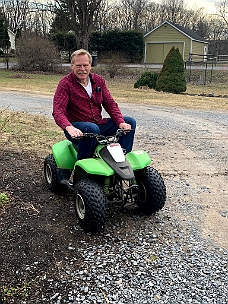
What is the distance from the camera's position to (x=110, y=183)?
329 cm

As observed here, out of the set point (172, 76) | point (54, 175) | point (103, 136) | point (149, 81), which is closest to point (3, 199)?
point (54, 175)

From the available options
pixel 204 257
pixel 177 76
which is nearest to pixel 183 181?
pixel 204 257

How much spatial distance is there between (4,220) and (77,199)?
688 millimetres

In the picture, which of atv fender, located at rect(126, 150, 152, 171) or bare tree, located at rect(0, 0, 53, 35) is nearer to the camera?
atv fender, located at rect(126, 150, 152, 171)

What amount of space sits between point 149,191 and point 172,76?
12624mm

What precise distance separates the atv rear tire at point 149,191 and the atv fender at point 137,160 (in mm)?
123

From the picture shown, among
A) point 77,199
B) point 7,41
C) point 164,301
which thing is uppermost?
point 7,41

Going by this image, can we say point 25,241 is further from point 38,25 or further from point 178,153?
point 38,25

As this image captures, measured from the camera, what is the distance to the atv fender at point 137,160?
3.22 metres

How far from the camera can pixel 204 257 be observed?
282 cm

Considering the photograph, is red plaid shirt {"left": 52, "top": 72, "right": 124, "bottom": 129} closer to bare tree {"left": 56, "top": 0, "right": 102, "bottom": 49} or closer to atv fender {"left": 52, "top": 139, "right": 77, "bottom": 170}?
atv fender {"left": 52, "top": 139, "right": 77, "bottom": 170}

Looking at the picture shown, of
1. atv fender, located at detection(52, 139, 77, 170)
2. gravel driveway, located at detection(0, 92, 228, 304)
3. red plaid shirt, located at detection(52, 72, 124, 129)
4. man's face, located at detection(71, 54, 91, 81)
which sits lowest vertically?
gravel driveway, located at detection(0, 92, 228, 304)

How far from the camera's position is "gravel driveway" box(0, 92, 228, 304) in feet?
7.79

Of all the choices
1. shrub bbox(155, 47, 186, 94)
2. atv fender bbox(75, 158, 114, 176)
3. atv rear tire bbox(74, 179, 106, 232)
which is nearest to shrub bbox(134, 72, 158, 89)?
shrub bbox(155, 47, 186, 94)
